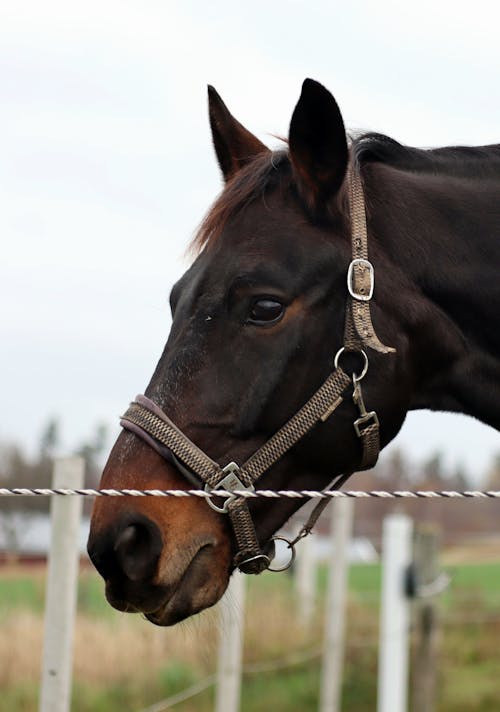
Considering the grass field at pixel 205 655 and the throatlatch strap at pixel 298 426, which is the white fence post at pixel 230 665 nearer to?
the grass field at pixel 205 655

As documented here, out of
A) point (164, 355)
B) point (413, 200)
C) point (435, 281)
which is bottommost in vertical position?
point (164, 355)

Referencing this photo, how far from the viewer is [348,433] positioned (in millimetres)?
2988

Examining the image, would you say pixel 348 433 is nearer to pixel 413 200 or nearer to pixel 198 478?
pixel 198 478

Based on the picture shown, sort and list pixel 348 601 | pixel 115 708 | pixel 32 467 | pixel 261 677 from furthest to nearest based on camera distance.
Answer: pixel 348 601 < pixel 32 467 < pixel 261 677 < pixel 115 708

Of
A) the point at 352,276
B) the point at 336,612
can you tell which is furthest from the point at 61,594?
the point at 336,612

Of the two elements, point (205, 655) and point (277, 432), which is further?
point (205, 655)

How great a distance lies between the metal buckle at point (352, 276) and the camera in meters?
2.98

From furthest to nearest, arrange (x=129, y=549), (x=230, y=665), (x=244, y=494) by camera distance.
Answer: (x=230, y=665) < (x=244, y=494) < (x=129, y=549)

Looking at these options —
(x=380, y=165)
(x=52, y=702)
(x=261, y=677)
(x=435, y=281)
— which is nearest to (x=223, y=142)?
(x=380, y=165)

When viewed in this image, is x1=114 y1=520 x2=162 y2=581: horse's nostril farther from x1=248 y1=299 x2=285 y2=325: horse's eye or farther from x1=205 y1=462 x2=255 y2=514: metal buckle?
x1=248 y1=299 x2=285 y2=325: horse's eye

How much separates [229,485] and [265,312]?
494 millimetres

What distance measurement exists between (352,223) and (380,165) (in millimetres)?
376

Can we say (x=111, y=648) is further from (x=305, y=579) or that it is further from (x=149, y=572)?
(x=149, y=572)

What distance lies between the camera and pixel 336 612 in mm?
7625
